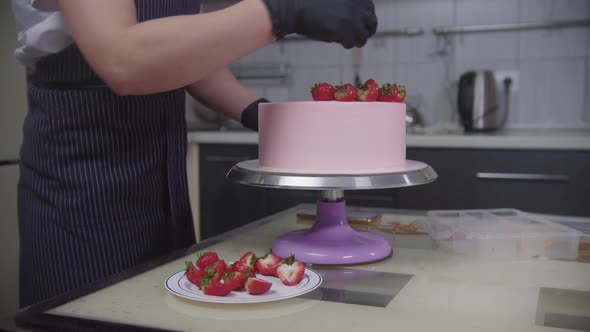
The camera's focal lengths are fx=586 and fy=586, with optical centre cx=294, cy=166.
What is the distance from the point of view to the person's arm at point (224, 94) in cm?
127

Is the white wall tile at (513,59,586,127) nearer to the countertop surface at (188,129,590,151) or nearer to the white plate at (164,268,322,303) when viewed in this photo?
the countertop surface at (188,129,590,151)

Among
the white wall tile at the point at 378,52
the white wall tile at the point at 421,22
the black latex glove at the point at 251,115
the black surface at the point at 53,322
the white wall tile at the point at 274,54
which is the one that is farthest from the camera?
the white wall tile at the point at 274,54

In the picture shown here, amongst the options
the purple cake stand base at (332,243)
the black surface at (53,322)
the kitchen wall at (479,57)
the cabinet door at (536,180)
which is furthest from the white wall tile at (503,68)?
the black surface at (53,322)

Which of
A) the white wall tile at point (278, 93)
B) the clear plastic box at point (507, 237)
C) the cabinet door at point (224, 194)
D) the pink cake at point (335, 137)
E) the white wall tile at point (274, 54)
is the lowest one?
the cabinet door at point (224, 194)

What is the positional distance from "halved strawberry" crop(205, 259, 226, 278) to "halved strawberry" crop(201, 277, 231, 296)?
1cm

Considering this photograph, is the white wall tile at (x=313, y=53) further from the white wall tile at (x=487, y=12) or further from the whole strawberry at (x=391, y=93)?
the whole strawberry at (x=391, y=93)

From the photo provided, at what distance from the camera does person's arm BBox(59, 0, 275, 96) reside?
2.50 feet

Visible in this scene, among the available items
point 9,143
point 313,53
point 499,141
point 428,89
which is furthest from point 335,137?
point 313,53

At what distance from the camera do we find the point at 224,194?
258cm

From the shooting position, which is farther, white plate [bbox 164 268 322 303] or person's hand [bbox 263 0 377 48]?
person's hand [bbox 263 0 377 48]

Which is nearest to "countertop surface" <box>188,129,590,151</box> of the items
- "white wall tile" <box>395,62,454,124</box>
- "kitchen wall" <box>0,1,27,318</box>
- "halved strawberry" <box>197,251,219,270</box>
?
"white wall tile" <box>395,62,454,124</box>

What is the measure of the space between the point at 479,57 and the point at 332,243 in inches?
77.2

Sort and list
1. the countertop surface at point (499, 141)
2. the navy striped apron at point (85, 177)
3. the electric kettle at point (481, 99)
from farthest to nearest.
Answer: the electric kettle at point (481, 99)
the countertop surface at point (499, 141)
the navy striped apron at point (85, 177)

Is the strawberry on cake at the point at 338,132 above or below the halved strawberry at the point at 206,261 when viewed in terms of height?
above
